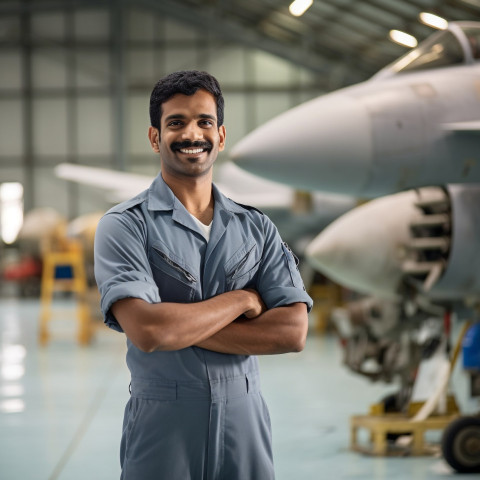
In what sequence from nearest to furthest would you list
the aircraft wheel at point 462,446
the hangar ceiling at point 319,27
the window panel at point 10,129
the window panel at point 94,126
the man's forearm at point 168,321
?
the man's forearm at point 168,321 < the aircraft wheel at point 462,446 < the hangar ceiling at point 319,27 < the window panel at point 10,129 < the window panel at point 94,126

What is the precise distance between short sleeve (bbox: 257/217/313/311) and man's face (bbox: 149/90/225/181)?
31cm

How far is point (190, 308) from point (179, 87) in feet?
2.11

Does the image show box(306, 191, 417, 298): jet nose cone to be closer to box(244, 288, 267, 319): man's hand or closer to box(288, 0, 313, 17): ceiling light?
box(244, 288, 267, 319): man's hand

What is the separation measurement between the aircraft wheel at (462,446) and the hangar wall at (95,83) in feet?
78.4

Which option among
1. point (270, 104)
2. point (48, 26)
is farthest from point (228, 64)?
point (48, 26)

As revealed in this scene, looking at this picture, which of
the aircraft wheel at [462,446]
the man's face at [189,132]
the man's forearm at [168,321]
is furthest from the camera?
the aircraft wheel at [462,446]

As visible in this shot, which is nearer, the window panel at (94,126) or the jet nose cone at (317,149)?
the jet nose cone at (317,149)

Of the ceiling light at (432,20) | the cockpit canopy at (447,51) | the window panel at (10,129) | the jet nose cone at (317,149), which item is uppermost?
the window panel at (10,129)

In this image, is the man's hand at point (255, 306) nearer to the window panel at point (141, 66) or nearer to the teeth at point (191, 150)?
the teeth at point (191, 150)

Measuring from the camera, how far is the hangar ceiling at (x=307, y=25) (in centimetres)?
2108

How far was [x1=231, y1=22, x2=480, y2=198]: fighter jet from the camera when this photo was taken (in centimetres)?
558

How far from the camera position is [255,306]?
254 cm

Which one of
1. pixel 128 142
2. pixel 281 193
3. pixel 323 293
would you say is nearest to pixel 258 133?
pixel 281 193

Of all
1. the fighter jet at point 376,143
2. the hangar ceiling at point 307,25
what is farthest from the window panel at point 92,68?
the fighter jet at point 376,143
